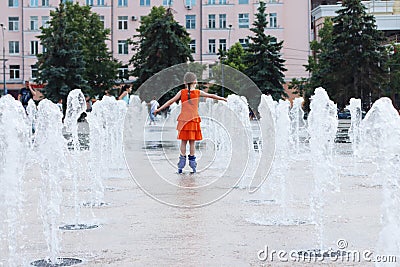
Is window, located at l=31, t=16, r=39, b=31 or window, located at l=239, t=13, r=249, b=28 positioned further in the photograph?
window, located at l=31, t=16, r=39, b=31

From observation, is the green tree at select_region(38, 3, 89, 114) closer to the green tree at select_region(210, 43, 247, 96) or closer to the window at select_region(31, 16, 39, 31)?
the green tree at select_region(210, 43, 247, 96)

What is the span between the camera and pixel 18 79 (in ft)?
235

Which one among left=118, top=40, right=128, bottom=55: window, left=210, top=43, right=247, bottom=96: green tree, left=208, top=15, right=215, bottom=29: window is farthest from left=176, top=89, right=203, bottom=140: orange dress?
left=118, top=40, right=128, bottom=55: window

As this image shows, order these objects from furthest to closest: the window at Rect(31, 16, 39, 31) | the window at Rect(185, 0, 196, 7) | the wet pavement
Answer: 1. the window at Rect(31, 16, 39, 31)
2. the window at Rect(185, 0, 196, 7)
3. the wet pavement

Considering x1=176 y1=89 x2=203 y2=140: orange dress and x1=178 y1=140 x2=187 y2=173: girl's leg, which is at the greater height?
x1=176 y1=89 x2=203 y2=140: orange dress

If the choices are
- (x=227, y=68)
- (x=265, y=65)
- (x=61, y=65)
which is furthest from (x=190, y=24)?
(x=61, y=65)

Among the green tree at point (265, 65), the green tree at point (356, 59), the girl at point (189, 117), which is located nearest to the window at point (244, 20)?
the green tree at point (265, 65)

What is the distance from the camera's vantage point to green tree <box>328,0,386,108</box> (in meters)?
42.0

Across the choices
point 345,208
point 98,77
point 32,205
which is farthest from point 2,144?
point 98,77

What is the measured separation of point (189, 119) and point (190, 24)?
201 ft

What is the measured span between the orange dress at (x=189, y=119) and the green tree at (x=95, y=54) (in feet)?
150

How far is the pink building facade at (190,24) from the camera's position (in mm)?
70500

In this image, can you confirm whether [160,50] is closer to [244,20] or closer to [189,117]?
[244,20]

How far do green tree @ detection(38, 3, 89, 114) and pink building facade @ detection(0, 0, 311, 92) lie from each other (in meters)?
19.7
